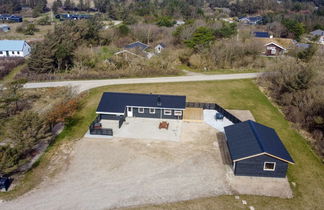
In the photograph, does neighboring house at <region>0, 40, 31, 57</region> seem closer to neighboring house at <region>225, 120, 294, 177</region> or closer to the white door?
the white door

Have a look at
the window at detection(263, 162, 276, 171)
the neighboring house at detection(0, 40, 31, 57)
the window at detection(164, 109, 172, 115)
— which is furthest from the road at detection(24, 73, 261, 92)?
the window at detection(263, 162, 276, 171)

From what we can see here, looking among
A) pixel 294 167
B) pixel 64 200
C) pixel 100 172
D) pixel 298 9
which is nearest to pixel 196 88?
pixel 294 167

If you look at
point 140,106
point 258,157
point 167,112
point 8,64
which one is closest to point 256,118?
point 167,112

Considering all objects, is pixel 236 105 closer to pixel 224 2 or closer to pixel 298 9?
pixel 298 9

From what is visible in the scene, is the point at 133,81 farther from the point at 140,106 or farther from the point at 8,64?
the point at 8,64

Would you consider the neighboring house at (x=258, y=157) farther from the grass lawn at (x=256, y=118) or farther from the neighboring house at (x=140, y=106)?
the neighboring house at (x=140, y=106)

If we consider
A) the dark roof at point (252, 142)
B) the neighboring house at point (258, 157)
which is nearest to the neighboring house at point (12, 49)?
the dark roof at point (252, 142)
